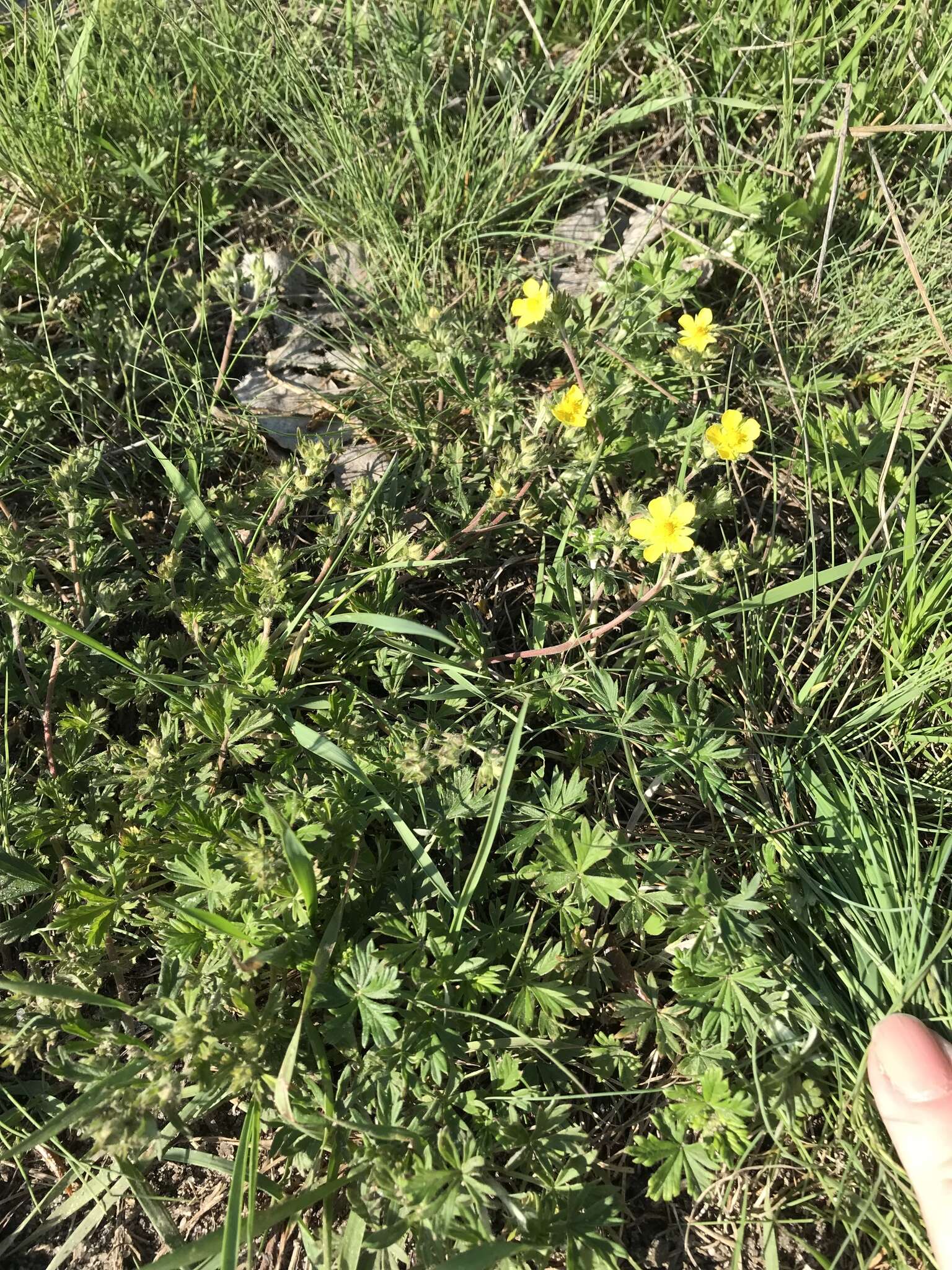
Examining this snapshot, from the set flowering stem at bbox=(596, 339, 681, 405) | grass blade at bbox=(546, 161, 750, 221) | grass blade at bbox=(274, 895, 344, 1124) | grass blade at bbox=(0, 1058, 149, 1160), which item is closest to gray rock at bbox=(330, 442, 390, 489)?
flowering stem at bbox=(596, 339, 681, 405)

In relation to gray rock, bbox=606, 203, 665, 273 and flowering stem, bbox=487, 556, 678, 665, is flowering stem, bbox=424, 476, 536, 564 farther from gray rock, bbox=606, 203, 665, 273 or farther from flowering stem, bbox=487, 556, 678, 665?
gray rock, bbox=606, 203, 665, 273

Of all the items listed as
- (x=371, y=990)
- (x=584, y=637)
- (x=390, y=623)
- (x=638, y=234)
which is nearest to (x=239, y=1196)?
(x=371, y=990)

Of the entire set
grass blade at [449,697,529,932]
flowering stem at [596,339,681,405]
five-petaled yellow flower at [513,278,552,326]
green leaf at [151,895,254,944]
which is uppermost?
five-petaled yellow flower at [513,278,552,326]

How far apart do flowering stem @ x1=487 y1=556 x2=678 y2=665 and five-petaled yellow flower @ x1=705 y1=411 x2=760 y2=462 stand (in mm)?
404

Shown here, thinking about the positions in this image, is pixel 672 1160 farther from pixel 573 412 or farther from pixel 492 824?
pixel 573 412

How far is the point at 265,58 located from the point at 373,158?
0.60 m

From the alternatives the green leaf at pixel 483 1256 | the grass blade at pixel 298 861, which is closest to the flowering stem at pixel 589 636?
the grass blade at pixel 298 861

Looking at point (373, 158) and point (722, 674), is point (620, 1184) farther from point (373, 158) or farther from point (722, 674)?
point (373, 158)

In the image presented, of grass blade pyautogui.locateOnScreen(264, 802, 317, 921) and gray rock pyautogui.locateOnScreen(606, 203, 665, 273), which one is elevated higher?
gray rock pyautogui.locateOnScreen(606, 203, 665, 273)

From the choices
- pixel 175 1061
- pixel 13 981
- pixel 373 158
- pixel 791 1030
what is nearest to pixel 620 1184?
pixel 791 1030

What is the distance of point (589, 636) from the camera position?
2414 mm

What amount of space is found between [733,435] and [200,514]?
1.69 m

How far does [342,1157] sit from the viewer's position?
214cm

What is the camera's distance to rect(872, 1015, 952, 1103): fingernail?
2027 millimetres
